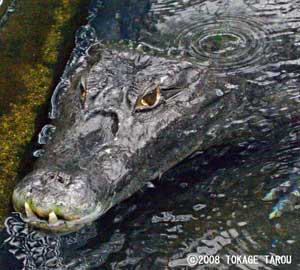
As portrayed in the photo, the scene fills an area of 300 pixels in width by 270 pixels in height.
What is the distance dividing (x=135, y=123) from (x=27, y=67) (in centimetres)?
129

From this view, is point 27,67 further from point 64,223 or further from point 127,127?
point 64,223

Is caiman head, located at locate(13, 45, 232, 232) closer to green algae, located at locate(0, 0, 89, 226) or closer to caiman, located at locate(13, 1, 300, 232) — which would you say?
caiman, located at locate(13, 1, 300, 232)

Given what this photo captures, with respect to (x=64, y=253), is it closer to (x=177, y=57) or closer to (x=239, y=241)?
(x=239, y=241)

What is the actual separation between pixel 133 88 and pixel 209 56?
1.18m

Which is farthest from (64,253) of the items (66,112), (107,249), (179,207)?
(66,112)

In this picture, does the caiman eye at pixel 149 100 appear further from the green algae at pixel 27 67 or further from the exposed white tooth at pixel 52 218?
the exposed white tooth at pixel 52 218

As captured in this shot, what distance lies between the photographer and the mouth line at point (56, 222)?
427 centimetres

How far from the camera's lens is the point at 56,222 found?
428cm

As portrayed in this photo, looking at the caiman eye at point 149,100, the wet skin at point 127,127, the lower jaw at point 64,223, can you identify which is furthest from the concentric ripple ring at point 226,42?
the lower jaw at point 64,223

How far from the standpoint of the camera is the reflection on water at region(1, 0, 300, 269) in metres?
4.41

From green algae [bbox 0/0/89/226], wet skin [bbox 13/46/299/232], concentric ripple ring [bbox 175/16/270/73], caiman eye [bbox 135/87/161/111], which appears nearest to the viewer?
wet skin [bbox 13/46/299/232]

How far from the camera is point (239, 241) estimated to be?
14.6ft

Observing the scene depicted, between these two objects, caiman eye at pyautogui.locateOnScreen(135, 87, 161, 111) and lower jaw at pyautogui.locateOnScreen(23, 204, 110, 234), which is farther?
caiman eye at pyautogui.locateOnScreen(135, 87, 161, 111)

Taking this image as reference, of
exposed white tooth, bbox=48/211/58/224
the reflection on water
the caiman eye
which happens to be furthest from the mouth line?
the caiman eye
